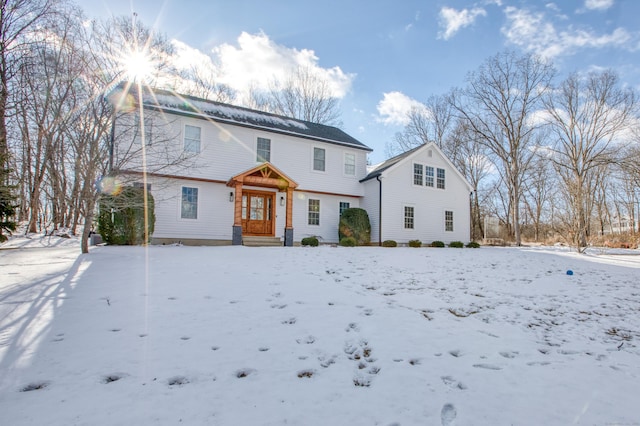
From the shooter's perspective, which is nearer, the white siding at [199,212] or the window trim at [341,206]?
the white siding at [199,212]

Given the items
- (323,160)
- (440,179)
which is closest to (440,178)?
(440,179)

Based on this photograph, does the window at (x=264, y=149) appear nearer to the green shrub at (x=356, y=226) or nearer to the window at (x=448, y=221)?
the green shrub at (x=356, y=226)

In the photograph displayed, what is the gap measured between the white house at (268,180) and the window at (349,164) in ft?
0.18

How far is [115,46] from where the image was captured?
344 inches

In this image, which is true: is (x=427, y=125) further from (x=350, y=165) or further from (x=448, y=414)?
(x=448, y=414)

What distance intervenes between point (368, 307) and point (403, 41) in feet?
34.1

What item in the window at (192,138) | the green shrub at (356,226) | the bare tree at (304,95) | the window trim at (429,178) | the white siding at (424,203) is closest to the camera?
the window at (192,138)

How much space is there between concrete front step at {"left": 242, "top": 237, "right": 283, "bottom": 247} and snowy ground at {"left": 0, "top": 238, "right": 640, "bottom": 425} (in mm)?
6761

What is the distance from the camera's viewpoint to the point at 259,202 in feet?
47.0

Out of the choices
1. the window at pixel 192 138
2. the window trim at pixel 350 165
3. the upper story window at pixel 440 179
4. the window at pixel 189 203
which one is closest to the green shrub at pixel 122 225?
the window at pixel 189 203

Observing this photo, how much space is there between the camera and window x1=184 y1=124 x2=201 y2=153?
1290 cm

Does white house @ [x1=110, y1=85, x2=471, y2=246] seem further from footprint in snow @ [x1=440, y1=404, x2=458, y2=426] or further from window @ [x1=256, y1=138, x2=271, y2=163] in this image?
footprint in snow @ [x1=440, y1=404, x2=458, y2=426]

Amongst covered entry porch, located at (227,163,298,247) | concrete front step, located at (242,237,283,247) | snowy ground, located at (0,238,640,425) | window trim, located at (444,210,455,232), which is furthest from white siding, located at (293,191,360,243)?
snowy ground, located at (0,238,640,425)

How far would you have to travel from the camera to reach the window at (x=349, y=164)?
16375mm
